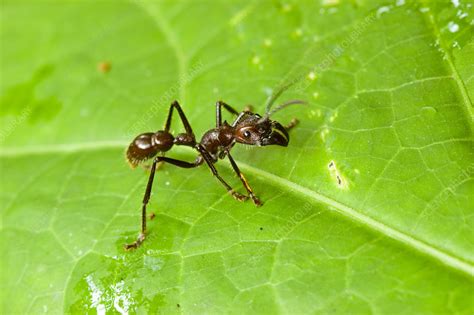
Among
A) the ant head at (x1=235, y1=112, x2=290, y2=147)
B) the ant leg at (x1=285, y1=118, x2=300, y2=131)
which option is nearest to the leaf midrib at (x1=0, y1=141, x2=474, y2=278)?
the ant head at (x1=235, y1=112, x2=290, y2=147)

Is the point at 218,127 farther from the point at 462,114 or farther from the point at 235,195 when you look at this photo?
the point at 462,114

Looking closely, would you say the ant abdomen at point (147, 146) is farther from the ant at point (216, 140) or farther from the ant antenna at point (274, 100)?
the ant antenna at point (274, 100)

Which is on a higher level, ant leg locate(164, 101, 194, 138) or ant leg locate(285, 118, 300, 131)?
ant leg locate(285, 118, 300, 131)

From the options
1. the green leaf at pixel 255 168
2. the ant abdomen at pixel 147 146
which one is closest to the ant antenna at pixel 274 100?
the green leaf at pixel 255 168

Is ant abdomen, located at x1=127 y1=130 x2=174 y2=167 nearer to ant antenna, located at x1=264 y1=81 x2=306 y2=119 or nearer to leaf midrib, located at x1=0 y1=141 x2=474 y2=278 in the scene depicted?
leaf midrib, located at x1=0 y1=141 x2=474 y2=278

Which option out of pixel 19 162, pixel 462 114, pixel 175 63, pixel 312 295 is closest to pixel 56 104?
pixel 19 162

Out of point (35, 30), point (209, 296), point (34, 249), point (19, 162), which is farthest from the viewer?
point (35, 30)
